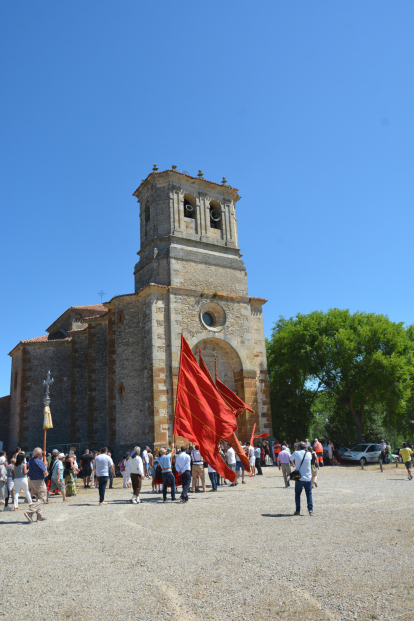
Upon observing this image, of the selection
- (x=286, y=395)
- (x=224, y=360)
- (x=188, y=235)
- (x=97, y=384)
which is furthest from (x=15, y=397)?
(x=286, y=395)

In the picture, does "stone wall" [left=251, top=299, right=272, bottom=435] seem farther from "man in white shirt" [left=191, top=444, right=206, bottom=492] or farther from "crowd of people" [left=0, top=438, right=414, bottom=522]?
"man in white shirt" [left=191, top=444, right=206, bottom=492]

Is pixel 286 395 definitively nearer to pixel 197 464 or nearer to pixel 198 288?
pixel 198 288

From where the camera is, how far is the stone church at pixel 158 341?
70.7ft

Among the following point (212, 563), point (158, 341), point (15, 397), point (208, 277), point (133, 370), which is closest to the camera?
Result: point (212, 563)

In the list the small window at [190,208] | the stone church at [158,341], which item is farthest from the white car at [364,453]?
the small window at [190,208]

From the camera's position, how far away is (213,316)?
24000mm

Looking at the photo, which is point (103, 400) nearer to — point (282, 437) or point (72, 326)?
point (72, 326)

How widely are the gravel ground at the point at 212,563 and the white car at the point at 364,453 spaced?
593 inches

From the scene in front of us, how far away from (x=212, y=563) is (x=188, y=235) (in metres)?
20.6

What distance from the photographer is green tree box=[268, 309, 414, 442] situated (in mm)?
25766

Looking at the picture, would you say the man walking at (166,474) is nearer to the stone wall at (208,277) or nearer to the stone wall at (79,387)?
the stone wall at (208,277)

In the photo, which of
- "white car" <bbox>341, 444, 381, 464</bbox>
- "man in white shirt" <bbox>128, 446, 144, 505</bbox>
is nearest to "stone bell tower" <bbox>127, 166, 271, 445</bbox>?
"white car" <bbox>341, 444, 381, 464</bbox>

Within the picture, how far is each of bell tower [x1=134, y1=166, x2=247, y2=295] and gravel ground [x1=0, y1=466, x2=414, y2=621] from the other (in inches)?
593

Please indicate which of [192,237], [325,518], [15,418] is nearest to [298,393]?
[192,237]
